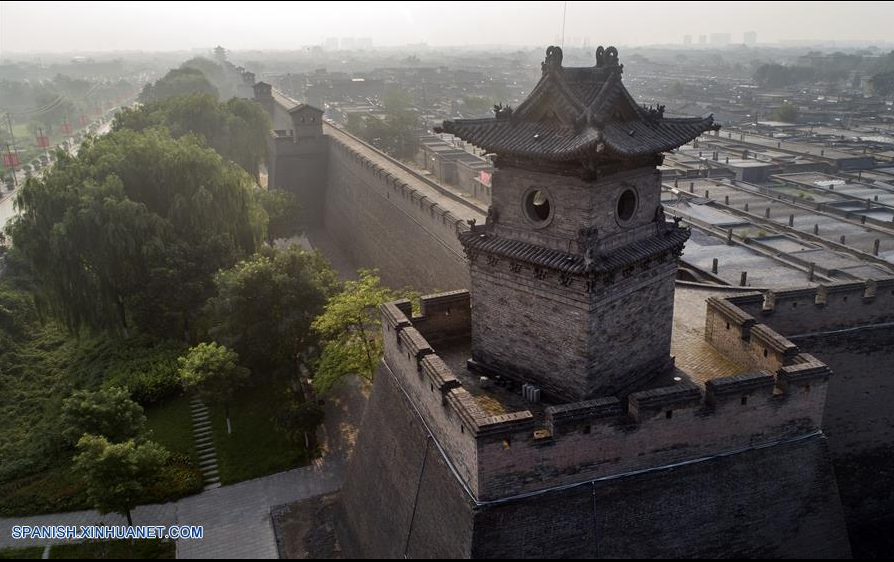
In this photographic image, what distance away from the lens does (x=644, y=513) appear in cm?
948

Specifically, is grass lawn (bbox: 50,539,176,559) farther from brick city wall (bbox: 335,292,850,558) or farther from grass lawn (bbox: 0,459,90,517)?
brick city wall (bbox: 335,292,850,558)

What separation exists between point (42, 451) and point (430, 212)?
12621 millimetres

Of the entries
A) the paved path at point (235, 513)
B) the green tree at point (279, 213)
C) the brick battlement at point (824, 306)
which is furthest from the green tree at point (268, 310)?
the green tree at point (279, 213)

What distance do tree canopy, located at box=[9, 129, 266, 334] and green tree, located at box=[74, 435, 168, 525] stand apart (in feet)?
26.5

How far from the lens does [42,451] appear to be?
55.3 ft

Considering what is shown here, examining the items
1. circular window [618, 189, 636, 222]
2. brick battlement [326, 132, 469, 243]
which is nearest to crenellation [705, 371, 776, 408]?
circular window [618, 189, 636, 222]

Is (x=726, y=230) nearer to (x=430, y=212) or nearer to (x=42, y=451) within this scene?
(x=430, y=212)

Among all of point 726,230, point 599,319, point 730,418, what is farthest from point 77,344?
point 726,230

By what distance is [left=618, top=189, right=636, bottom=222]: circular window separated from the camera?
10.3 m

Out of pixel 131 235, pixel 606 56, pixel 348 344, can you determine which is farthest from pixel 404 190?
pixel 606 56

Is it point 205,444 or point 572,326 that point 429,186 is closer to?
point 205,444

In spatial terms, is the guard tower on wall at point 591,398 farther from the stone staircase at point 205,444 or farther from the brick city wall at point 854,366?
the stone staircase at point 205,444

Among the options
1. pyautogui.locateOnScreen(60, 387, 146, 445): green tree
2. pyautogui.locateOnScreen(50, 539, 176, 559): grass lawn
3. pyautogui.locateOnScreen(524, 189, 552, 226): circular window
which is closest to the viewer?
pyautogui.locateOnScreen(524, 189, 552, 226): circular window

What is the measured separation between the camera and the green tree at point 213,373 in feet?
54.2
